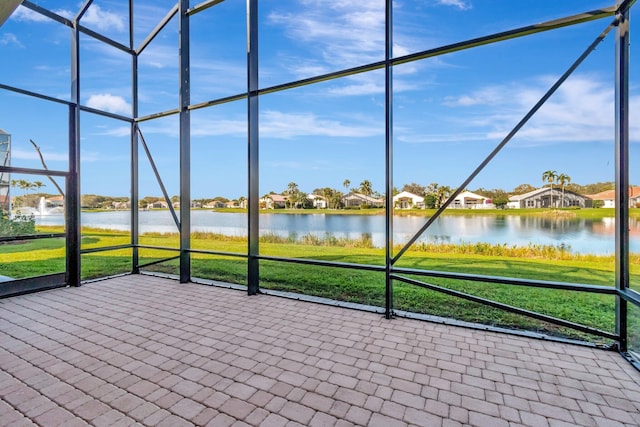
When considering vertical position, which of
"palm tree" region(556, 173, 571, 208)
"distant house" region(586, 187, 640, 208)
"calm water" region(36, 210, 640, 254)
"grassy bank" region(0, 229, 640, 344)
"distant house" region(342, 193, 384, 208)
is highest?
"palm tree" region(556, 173, 571, 208)

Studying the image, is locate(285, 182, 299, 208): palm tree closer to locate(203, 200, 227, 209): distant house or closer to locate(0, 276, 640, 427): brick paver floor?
locate(203, 200, 227, 209): distant house

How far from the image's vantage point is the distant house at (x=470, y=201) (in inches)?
173

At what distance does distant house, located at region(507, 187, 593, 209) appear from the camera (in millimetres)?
4468

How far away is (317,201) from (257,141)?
13.5ft

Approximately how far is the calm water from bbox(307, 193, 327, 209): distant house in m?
0.40

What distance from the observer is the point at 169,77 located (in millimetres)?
5941

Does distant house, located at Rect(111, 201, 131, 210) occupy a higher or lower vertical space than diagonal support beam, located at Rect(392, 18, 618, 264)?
lower

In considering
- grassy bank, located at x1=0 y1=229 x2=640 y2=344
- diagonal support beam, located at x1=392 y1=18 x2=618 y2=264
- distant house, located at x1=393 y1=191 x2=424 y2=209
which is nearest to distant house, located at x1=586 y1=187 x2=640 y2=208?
grassy bank, located at x1=0 y1=229 x2=640 y2=344


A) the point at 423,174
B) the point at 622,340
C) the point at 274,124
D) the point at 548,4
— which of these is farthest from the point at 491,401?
the point at 274,124

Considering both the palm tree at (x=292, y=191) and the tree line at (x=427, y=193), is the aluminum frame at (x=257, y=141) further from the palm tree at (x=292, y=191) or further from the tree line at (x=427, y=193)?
the palm tree at (x=292, y=191)

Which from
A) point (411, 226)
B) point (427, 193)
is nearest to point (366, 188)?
point (411, 226)

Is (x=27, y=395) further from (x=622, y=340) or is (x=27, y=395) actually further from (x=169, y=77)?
(x=169, y=77)

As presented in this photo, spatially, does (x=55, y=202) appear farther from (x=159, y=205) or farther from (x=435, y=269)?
(x=435, y=269)

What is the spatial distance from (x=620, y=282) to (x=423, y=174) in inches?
137
